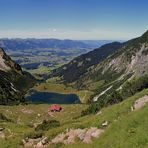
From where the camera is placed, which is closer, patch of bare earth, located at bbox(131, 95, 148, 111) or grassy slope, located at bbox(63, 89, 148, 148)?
grassy slope, located at bbox(63, 89, 148, 148)

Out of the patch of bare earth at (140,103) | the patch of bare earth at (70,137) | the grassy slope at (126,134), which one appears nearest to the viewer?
the grassy slope at (126,134)

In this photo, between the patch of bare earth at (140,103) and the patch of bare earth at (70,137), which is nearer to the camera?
the patch of bare earth at (70,137)

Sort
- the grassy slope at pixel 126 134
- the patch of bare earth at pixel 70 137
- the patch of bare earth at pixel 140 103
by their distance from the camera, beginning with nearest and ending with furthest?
the grassy slope at pixel 126 134 < the patch of bare earth at pixel 70 137 < the patch of bare earth at pixel 140 103

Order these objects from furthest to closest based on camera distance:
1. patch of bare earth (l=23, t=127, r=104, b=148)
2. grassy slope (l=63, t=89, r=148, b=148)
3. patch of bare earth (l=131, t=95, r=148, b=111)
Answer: patch of bare earth (l=131, t=95, r=148, b=111)
patch of bare earth (l=23, t=127, r=104, b=148)
grassy slope (l=63, t=89, r=148, b=148)

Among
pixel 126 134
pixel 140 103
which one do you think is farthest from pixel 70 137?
pixel 140 103

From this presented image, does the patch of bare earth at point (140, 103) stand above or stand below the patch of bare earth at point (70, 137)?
above

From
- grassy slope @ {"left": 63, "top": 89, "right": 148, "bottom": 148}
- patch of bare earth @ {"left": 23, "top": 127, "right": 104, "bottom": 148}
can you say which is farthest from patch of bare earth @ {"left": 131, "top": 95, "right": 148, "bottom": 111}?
patch of bare earth @ {"left": 23, "top": 127, "right": 104, "bottom": 148}

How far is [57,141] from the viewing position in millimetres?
61531

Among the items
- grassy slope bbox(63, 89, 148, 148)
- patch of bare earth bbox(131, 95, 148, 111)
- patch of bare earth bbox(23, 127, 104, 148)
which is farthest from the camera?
patch of bare earth bbox(131, 95, 148, 111)

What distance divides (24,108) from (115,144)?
143 m

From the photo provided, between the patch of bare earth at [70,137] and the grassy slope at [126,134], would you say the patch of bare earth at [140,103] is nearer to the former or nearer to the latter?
the grassy slope at [126,134]

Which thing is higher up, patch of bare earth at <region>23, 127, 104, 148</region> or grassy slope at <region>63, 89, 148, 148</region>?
grassy slope at <region>63, 89, 148, 148</region>

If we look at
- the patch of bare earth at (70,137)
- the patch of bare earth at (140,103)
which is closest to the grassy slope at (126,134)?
the patch of bare earth at (70,137)

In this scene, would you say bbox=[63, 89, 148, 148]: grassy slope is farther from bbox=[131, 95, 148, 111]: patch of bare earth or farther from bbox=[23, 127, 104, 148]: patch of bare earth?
bbox=[131, 95, 148, 111]: patch of bare earth
